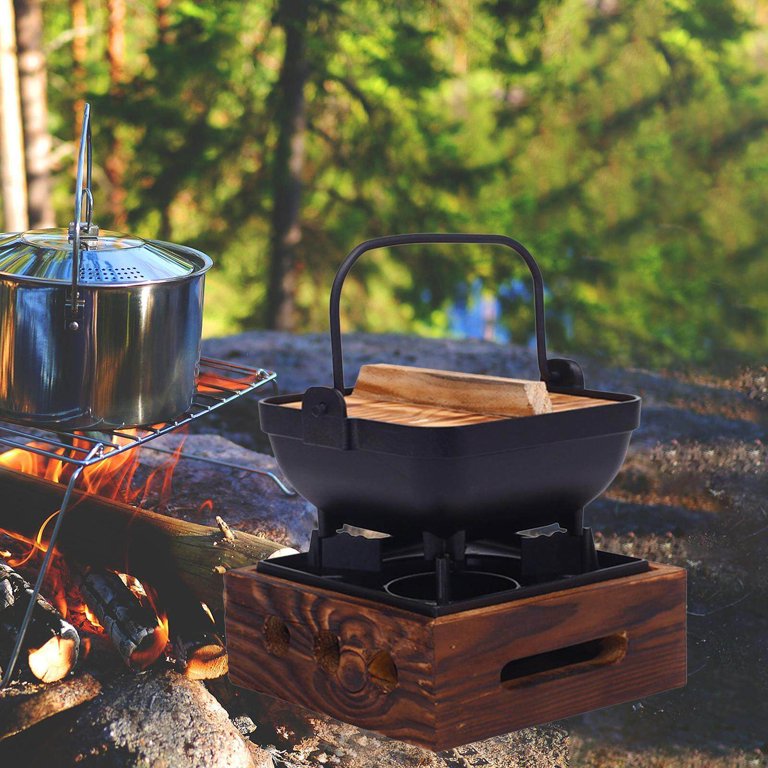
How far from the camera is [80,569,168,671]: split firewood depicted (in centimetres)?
283

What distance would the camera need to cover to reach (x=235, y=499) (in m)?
3.54

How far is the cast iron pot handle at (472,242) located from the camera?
6.11 ft

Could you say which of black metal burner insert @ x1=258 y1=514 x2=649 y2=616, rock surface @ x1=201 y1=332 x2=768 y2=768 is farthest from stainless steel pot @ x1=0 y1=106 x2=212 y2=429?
rock surface @ x1=201 y1=332 x2=768 y2=768

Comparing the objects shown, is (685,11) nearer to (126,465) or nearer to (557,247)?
(557,247)

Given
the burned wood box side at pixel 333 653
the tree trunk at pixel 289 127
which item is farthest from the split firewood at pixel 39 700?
the tree trunk at pixel 289 127

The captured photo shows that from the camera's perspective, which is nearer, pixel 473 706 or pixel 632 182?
pixel 473 706

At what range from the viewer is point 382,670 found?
184 cm

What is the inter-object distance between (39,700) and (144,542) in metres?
0.50

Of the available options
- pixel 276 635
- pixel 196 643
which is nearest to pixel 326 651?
pixel 276 635

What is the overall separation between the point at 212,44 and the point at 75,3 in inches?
92.2

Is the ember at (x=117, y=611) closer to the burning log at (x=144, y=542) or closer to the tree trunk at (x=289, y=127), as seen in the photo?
the burning log at (x=144, y=542)

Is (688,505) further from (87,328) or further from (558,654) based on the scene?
(87,328)

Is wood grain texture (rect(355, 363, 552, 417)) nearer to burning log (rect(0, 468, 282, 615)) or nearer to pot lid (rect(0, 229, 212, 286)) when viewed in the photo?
pot lid (rect(0, 229, 212, 286))

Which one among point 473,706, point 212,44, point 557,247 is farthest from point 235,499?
point 557,247
